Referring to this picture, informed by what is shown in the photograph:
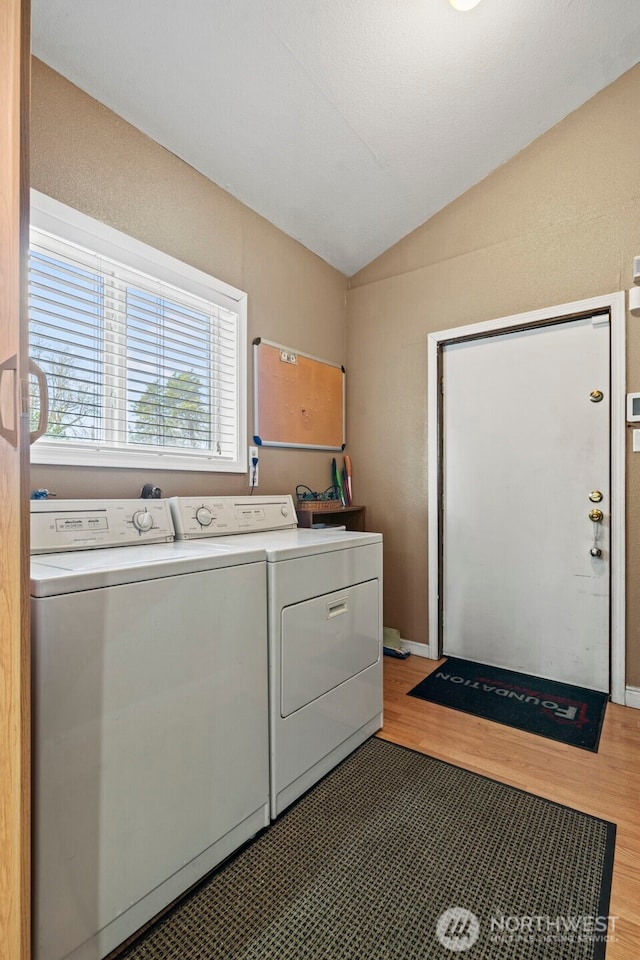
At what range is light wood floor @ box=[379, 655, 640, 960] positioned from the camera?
135cm

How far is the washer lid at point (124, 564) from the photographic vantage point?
40.4 inches

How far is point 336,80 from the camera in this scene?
2.00 m

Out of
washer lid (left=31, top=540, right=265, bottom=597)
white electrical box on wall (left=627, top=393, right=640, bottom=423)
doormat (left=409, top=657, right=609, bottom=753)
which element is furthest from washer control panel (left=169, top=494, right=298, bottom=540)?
white electrical box on wall (left=627, top=393, right=640, bottom=423)

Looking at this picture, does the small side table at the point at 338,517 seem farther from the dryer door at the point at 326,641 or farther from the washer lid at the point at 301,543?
the dryer door at the point at 326,641

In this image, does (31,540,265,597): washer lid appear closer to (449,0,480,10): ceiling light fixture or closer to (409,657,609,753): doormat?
(409,657,609,753): doormat

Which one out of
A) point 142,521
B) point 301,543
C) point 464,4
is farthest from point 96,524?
point 464,4

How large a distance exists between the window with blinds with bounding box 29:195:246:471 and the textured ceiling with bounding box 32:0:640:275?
21.5 inches

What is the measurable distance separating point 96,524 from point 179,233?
1.37 meters

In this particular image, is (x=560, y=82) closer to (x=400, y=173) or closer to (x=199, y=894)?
(x=400, y=173)

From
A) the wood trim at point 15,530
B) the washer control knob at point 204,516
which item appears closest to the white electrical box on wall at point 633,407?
the washer control knob at point 204,516

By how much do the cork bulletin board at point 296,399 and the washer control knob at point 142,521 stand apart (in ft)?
2.95

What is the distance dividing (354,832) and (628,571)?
175 cm

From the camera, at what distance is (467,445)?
2859mm

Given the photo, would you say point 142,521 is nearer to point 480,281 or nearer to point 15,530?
point 15,530
